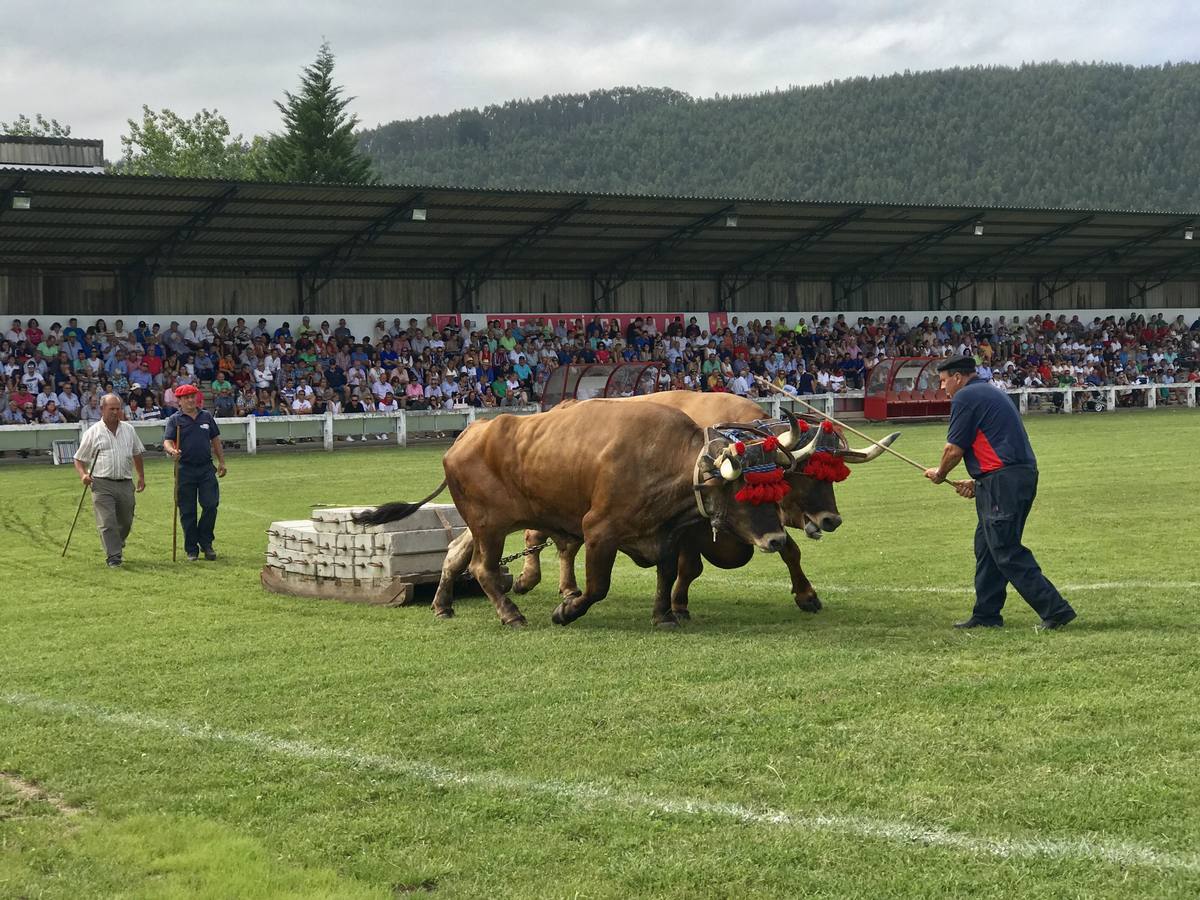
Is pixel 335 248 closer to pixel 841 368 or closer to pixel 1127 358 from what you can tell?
pixel 841 368

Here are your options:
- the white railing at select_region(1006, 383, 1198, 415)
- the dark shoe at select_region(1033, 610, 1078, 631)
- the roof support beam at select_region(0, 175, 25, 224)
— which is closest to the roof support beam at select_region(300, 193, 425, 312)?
the roof support beam at select_region(0, 175, 25, 224)

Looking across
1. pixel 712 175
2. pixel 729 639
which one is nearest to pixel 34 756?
pixel 729 639

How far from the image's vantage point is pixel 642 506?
10.7 metres

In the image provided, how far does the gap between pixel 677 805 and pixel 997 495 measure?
15.6 ft

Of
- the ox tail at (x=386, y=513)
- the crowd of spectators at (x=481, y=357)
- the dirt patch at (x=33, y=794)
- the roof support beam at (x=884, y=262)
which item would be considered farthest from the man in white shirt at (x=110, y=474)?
the roof support beam at (x=884, y=262)

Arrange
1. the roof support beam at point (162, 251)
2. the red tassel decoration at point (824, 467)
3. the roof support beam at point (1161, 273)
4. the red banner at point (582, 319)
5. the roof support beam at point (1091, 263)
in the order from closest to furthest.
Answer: the red tassel decoration at point (824, 467) → the roof support beam at point (162, 251) → the red banner at point (582, 319) → the roof support beam at point (1091, 263) → the roof support beam at point (1161, 273)

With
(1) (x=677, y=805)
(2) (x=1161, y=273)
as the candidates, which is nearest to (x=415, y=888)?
(1) (x=677, y=805)

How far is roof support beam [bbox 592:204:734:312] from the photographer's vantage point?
4234cm

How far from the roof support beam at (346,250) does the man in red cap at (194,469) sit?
21.6 m

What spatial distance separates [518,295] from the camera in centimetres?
4634

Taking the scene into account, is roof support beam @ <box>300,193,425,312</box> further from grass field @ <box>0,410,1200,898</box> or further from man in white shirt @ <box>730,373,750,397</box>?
grass field @ <box>0,410,1200,898</box>

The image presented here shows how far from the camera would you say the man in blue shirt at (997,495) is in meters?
9.75

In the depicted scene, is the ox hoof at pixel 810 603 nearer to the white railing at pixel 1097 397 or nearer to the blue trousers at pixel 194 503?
the blue trousers at pixel 194 503

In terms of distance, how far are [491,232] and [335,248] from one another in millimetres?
4548
